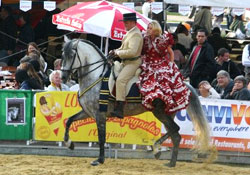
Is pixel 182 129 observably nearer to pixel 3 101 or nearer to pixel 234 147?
pixel 234 147

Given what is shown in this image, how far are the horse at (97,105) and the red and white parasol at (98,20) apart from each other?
2.86 metres

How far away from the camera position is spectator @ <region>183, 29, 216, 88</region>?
60.2 feet

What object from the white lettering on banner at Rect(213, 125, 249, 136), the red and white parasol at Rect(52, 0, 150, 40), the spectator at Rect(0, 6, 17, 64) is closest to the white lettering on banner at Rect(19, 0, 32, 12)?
the red and white parasol at Rect(52, 0, 150, 40)

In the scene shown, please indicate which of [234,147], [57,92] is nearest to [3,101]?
[57,92]

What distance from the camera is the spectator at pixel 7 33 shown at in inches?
813

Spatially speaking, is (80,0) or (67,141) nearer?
(67,141)

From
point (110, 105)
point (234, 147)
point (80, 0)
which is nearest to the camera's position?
point (110, 105)

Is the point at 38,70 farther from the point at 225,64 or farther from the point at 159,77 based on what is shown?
the point at 225,64

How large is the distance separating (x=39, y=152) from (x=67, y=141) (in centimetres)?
103

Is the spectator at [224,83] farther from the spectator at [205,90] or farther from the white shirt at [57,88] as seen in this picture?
the white shirt at [57,88]

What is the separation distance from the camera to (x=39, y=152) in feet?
49.0

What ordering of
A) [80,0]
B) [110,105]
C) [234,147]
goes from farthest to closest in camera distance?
[80,0], [234,147], [110,105]

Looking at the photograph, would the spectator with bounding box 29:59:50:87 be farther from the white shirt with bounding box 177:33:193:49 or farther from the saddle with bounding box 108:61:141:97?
the white shirt with bounding box 177:33:193:49

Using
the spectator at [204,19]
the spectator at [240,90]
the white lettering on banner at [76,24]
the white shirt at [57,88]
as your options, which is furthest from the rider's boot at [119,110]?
the spectator at [204,19]
